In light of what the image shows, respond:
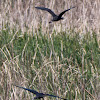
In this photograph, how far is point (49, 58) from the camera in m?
2.34

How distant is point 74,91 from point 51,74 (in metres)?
0.27

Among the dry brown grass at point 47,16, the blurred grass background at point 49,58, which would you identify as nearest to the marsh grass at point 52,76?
the blurred grass background at point 49,58

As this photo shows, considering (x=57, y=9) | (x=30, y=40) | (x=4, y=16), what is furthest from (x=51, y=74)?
(x=57, y=9)

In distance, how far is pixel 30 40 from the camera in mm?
2959

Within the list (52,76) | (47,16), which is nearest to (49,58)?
(52,76)

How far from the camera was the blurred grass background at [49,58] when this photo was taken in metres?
2.05

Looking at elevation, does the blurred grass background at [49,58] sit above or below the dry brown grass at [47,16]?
below

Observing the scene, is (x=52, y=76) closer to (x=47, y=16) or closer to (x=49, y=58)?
(x=49, y=58)

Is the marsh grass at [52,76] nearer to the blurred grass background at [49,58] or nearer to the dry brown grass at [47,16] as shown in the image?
the blurred grass background at [49,58]

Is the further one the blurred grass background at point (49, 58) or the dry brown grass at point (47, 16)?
the dry brown grass at point (47, 16)

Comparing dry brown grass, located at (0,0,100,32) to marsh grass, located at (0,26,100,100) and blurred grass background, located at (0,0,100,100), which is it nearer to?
blurred grass background, located at (0,0,100,100)

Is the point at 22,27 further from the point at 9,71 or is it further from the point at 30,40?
the point at 9,71

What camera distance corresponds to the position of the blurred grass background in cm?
205

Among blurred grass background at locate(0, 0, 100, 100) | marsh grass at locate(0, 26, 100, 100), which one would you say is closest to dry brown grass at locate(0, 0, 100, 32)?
blurred grass background at locate(0, 0, 100, 100)
